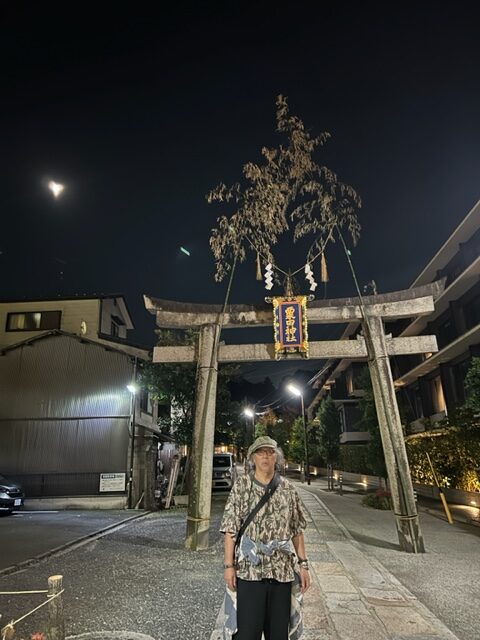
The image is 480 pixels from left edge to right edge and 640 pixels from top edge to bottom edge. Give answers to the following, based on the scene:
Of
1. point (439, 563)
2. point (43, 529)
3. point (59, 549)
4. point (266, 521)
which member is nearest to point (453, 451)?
point (439, 563)

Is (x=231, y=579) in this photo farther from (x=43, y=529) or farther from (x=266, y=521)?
(x=43, y=529)

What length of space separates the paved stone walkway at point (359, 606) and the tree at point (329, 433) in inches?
1117

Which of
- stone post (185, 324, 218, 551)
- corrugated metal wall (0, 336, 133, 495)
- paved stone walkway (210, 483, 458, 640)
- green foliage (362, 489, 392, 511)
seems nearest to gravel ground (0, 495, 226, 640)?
stone post (185, 324, 218, 551)

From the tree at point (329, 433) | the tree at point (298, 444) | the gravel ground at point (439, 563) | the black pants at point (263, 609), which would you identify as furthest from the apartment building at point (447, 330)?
the black pants at point (263, 609)

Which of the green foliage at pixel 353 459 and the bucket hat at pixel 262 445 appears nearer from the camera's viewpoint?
the bucket hat at pixel 262 445

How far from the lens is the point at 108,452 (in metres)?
19.1

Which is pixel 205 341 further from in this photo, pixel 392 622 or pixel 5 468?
pixel 5 468

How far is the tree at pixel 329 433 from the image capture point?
36125 mm

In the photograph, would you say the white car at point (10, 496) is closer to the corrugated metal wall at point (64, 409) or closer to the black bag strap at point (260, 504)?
the corrugated metal wall at point (64, 409)

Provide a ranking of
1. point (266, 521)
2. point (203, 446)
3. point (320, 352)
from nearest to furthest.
Result: 1. point (266, 521)
2. point (203, 446)
3. point (320, 352)

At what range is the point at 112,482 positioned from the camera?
18.4m

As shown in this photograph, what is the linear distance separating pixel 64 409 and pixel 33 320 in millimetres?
9148

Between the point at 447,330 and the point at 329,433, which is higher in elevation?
the point at 447,330

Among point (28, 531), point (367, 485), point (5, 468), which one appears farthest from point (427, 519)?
point (5, 468)
